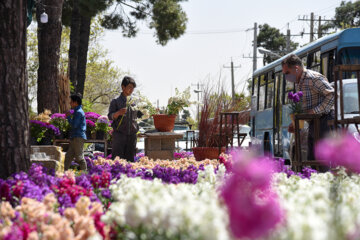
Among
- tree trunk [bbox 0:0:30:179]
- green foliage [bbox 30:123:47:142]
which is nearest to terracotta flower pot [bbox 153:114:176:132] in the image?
green foliage [bbox 30:123:47:142]

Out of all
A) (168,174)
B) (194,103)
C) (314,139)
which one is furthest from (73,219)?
(194,103)

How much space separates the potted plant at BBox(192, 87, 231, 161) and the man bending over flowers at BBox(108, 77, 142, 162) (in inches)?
109

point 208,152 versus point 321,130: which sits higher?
point 321,130

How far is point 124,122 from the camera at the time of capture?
897 centimetres

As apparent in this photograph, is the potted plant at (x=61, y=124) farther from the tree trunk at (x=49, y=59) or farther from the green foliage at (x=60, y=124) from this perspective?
the tree trunk at (x=49, y=59)

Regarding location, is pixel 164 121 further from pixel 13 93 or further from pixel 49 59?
pixel 13 93

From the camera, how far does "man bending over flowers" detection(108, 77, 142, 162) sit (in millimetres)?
8688

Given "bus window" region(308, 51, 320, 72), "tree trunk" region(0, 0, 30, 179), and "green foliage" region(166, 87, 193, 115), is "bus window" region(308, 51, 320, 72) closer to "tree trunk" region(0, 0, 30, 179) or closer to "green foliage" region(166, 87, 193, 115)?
"green foliage" region(166, 87, 193, 115)

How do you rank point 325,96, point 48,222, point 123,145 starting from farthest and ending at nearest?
point 123,145 < point 325,96 < point 48,222

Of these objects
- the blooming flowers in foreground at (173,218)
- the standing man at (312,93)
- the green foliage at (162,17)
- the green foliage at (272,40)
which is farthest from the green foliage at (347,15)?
the blooming flowers in foreground at (173,218)

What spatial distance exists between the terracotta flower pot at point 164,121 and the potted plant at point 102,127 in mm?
1021

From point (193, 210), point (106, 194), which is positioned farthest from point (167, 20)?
point (193, 210)

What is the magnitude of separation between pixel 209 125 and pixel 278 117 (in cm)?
258

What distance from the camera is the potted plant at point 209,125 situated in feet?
38.9
